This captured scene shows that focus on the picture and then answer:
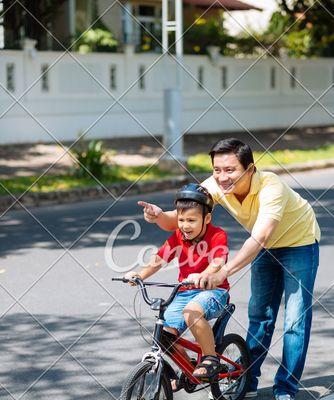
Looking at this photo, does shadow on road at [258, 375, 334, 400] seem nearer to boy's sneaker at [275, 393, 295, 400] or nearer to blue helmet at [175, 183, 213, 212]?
boy's sneaker at [275, 393, 295, 400]

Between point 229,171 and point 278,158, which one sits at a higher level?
point 229,171

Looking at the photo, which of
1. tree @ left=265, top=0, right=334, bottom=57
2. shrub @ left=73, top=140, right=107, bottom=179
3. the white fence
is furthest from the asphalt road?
tree @ left=265, top=0, right=334, bottom=57

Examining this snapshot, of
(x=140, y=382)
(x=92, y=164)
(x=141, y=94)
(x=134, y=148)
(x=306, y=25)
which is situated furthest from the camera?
(x=306, y=25)

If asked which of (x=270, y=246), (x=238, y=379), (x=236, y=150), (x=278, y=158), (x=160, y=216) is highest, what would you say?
(x=236, y=150)

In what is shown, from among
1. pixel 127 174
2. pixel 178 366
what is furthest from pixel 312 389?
pixel 127 174

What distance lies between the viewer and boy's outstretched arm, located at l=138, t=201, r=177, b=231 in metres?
4.71

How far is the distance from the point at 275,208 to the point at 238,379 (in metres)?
1.00

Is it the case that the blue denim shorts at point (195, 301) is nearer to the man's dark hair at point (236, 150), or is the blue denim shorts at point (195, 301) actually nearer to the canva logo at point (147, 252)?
the canva logo at point (147, 252)

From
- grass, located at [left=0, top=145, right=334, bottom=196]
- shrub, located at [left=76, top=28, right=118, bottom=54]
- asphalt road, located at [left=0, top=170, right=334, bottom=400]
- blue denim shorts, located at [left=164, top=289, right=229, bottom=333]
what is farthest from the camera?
shrub, located at [left=76, top=28, right=118, bottom=54]

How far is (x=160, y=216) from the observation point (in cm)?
476

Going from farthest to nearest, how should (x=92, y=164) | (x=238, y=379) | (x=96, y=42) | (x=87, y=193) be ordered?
(x=96, y=42) → (x=92, y=164) → (x=87, y=193) → (x=238, y=379)

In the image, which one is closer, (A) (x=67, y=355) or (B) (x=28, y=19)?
(A) (x=67, y=355)

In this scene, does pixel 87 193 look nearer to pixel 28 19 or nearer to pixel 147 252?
pixel 147 252

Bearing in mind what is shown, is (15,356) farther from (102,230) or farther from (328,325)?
(102,230)
